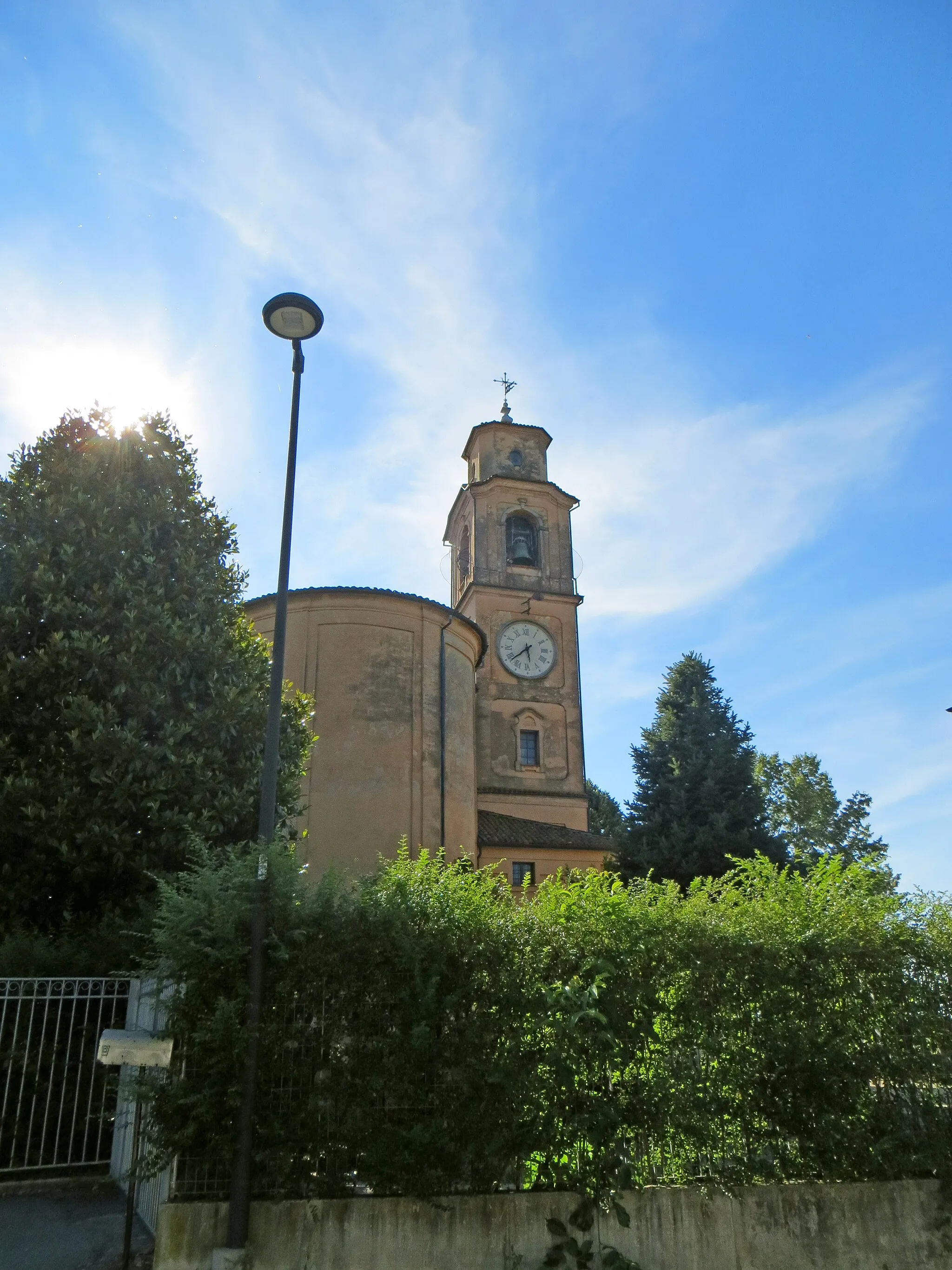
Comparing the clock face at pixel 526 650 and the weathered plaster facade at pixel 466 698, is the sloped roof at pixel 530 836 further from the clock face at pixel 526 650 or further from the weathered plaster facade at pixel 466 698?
the clock face at pixel 526 650

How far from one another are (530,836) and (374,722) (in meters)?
8.52

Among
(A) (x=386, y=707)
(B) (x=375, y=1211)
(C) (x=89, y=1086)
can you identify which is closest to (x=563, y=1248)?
(B) (x=375, y=1211)

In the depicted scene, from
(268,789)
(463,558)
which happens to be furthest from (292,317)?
(463,558)

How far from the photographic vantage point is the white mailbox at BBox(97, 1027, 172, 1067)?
641 centimetres

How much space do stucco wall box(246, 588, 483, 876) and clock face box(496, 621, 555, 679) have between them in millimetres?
8139

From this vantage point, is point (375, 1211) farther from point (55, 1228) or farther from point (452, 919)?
point (55, 1228)

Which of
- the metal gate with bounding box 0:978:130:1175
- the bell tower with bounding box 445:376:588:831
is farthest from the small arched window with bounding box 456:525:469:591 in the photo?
the metal gate with bounding box 0:978:130:1175

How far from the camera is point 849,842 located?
4200 cm

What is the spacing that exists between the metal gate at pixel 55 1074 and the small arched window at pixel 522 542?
2663 cm

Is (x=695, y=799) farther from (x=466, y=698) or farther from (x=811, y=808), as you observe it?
(x=811, y=808)

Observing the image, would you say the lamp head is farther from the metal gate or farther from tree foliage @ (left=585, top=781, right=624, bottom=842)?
tree foliage @ (left=585, top=781, right=624, bottom=842)

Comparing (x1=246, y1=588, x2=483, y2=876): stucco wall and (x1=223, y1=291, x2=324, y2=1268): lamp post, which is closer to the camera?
(x1=223, y1=291, x2=324, y2=1268): lamp post

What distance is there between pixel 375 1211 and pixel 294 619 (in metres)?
18.6

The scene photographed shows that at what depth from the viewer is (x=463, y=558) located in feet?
121
